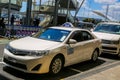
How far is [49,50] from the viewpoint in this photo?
7883mm

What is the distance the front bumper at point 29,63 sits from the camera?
750 centimetres

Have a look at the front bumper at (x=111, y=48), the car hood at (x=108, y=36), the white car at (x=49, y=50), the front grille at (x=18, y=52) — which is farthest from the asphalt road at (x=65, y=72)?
the car hood at (x=108, y=36)

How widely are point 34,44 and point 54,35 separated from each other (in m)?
1.25

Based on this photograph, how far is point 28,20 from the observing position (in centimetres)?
2750

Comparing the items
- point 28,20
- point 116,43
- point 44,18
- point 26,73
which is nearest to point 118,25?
point 116,43

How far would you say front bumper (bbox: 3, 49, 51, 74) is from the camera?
295 inches

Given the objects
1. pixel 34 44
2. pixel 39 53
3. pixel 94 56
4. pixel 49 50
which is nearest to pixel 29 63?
pixel 39 53

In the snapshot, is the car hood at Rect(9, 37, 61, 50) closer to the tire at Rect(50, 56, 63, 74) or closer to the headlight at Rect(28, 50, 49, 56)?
the headlight at Rect(28, 50, 49, 56)

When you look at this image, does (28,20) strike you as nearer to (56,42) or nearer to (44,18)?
(44,18)

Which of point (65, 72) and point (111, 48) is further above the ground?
point (111, 48)

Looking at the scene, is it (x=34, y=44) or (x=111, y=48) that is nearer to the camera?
(x=34, y=44)

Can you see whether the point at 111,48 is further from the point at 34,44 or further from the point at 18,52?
the point at 18,52

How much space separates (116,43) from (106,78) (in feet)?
15.7

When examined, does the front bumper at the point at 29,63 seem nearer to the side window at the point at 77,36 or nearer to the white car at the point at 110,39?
the side window at the point at 77,36
